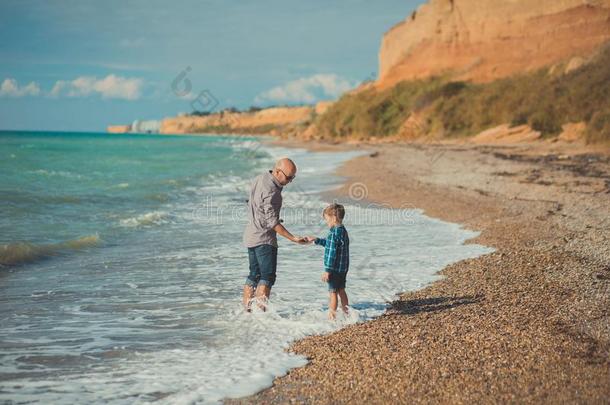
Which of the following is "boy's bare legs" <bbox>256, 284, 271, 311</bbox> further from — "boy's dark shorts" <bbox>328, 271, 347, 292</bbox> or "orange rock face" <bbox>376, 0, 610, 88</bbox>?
"orange rock face" <bbox>376, 0, 610, 88</bbox>

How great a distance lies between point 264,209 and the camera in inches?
228

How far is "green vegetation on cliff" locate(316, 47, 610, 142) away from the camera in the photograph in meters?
30.2

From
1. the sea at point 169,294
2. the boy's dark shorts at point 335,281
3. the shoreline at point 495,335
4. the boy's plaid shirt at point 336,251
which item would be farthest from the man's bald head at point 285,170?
the shoreline at point 495,335

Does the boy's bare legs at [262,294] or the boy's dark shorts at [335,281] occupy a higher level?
the boy's dark shorts at [335,281]

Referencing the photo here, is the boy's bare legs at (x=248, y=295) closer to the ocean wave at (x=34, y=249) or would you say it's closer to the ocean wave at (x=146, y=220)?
the ocean wave at (x=34, y=249)

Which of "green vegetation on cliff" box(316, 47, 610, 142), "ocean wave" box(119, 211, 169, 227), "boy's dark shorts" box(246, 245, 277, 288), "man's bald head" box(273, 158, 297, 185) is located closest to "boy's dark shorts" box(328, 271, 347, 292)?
"boy's dark shorts" box(246, 245, 277, 288)

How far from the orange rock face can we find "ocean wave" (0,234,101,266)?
47.0m

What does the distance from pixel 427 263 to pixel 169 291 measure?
3568 millimetres

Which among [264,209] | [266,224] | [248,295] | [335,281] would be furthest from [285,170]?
[248,295]

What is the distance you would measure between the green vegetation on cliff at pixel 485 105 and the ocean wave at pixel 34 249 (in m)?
21.4

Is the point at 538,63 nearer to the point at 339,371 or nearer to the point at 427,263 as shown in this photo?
the point at 427,263

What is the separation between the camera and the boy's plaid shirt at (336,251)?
18.7 ft

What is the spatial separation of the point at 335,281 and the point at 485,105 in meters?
39.2

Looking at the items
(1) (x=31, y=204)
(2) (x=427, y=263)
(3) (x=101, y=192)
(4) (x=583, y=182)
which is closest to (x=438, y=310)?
(2) (x=427, y=263)
